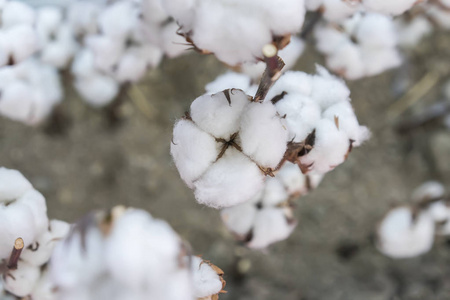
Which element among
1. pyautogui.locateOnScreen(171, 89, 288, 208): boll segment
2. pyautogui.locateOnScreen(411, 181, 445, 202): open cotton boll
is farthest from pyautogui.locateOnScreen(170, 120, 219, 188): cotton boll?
pyautogui.locateOnScreen(411, 181, 445, 202): open cotton boll

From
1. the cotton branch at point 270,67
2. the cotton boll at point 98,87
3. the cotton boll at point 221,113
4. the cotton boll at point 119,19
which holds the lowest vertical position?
the cotton boll at point 98,87

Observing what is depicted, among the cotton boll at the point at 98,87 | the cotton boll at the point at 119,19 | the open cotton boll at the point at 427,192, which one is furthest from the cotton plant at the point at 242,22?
the open cotton boll at the point at 427,192

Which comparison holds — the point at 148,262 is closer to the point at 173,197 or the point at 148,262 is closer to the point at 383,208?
the point at 173,197

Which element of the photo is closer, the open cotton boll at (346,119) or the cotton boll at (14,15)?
the open cotton boll at (346,119)

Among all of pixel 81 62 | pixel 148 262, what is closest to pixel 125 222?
pixel 148 262

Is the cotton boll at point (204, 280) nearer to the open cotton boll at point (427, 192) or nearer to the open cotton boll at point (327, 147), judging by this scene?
the open cotton boll at point (327, 147)

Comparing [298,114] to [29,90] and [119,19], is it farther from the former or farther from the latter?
[29,90]
